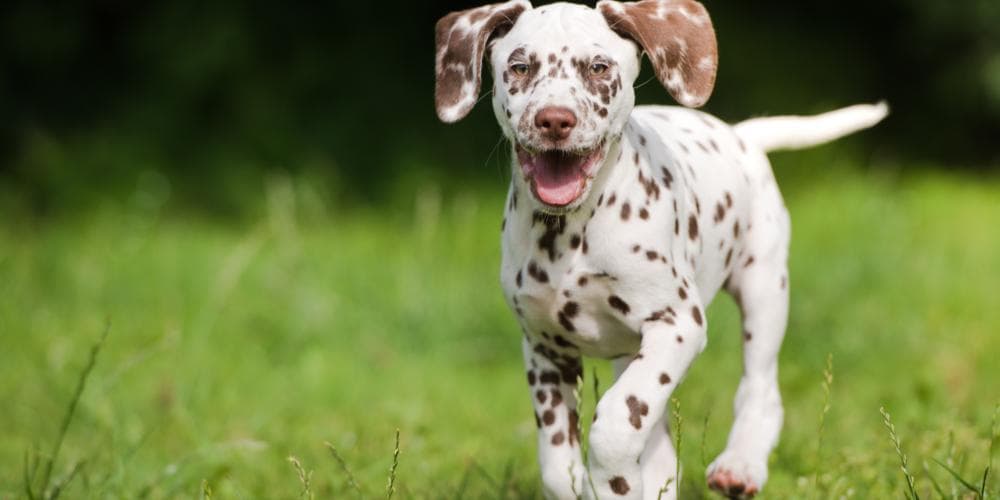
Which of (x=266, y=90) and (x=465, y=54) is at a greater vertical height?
(x=465, y=54)

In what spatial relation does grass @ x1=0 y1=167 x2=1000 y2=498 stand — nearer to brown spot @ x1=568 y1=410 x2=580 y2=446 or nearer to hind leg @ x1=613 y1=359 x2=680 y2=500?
hind leg @ x1=613 y1=359 x2=680 y2=500

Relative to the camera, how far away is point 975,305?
7852 millimetres

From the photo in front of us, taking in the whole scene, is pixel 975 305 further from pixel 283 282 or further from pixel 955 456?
pixel 283 282

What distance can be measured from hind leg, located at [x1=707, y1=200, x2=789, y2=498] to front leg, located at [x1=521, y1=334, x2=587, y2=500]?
60 centimetres

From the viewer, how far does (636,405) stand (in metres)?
3.42

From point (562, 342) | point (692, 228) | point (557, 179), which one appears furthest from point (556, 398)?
point (557, 179)

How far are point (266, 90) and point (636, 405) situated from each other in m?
8.87

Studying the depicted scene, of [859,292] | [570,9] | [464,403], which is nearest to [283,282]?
[464,403]

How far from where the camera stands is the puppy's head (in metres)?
3.36

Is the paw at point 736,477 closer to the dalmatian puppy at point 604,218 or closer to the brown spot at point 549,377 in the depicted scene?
the dalmatian puppy at point 604,218

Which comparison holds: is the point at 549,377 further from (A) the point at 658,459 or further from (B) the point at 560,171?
(B) the point at 560,171

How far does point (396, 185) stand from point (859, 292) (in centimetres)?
483

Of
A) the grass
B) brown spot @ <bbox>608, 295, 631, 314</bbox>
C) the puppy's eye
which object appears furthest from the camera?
the grass

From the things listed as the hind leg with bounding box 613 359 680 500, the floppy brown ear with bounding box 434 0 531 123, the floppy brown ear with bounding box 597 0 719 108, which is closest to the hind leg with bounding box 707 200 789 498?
the hind leg with bounding box 613 359 680 500
